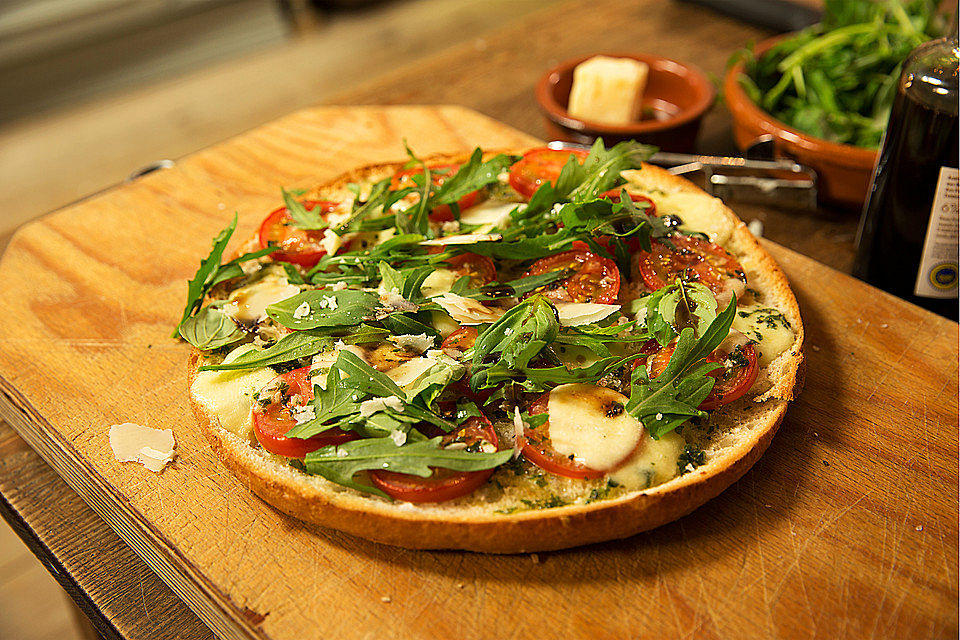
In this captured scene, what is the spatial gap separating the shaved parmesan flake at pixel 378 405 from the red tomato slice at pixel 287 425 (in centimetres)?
9

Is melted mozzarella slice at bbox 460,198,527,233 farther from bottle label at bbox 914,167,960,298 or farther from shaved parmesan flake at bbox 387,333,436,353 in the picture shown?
bottle label at bbox 914,167,960,298

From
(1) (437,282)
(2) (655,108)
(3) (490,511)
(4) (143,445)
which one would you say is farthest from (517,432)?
(2) (655,108)

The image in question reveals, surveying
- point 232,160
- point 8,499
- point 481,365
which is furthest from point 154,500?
point 232,160

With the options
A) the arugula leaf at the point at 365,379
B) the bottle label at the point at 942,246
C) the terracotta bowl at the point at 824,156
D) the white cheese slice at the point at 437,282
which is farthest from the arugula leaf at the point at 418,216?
the bottle label at the point at 942,246

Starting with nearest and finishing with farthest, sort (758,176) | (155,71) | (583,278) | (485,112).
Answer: (583,278) → (758,176) → (485,112) → (155,71)

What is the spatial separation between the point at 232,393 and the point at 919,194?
2257 millimetres

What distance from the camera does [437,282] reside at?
2.61 metres

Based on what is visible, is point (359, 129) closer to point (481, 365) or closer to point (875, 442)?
point (481, 365)

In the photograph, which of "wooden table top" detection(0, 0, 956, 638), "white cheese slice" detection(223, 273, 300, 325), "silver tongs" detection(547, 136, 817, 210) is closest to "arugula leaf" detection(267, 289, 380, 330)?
"white cheese slice" detection(223, 273, 300, 325)

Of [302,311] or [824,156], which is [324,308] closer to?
[302,311]

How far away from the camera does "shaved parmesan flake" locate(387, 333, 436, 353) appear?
2.36 m

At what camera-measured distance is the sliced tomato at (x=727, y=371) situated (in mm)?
2182

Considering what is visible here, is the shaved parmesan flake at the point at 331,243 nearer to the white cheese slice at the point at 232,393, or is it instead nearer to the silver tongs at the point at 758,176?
the white cheese slice at the point at 232,393

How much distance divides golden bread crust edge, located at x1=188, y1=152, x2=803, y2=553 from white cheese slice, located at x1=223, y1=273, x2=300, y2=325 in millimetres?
506
